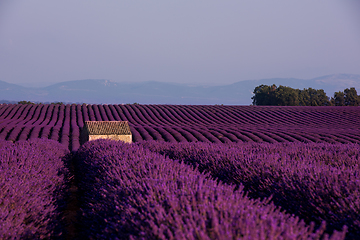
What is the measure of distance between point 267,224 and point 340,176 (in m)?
2.28

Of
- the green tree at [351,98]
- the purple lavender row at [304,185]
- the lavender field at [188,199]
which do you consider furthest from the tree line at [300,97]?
the purple lavender row at [304,185]

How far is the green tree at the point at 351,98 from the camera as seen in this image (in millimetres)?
60219

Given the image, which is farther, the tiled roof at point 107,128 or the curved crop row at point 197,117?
the curved crop row at point 197,117

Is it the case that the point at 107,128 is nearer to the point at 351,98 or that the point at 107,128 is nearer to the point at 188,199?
the point at 188,199

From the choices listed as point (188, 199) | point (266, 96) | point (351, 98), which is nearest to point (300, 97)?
point (266, 96)

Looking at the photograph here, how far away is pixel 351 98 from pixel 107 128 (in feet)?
203

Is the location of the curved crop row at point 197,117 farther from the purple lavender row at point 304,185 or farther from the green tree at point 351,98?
the green tree at point 351,98

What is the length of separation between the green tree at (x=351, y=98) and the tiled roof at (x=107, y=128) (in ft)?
197

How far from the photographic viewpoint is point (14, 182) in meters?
3.95

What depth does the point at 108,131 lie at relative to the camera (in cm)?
1346

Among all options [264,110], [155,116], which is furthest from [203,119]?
[264,110]

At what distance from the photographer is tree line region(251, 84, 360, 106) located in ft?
181

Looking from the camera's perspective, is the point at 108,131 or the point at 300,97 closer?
the point at 108,131

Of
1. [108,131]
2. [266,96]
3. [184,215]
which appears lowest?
[108,131]
